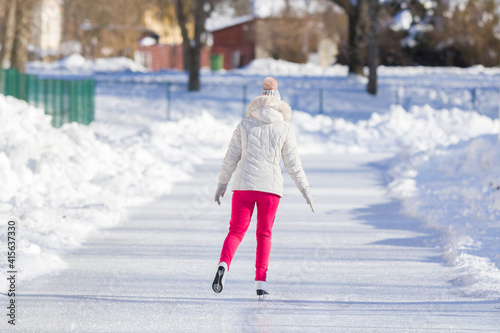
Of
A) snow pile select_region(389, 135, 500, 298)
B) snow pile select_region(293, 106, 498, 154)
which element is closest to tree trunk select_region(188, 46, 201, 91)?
snow pile select_region(293, 106, 498, 154)

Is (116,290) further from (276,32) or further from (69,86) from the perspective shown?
(276,32)

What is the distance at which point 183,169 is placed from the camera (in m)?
16.8

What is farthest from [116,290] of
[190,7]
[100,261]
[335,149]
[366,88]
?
[190,7]

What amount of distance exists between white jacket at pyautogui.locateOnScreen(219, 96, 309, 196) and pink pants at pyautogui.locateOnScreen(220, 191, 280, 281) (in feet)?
0.24

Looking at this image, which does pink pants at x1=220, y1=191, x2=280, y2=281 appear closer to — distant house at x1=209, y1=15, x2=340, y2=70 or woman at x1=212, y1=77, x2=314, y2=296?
woman at x1=212, y1=77, x2=314, y2=296

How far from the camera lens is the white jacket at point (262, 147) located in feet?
22.6

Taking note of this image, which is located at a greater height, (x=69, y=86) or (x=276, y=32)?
(x=276, y=32)

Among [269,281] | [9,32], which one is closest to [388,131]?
[9,32]

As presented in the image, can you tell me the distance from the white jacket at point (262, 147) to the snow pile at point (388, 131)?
14.8 meters

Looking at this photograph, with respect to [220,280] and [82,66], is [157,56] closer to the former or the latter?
[82,66]

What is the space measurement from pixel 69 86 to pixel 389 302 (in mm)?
19218

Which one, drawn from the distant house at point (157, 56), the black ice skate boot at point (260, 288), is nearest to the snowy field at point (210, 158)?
the black ice skate boot at point (260, 288)

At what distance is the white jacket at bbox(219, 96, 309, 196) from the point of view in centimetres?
689

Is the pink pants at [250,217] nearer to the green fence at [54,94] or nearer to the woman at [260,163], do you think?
the woman at [260,163]
